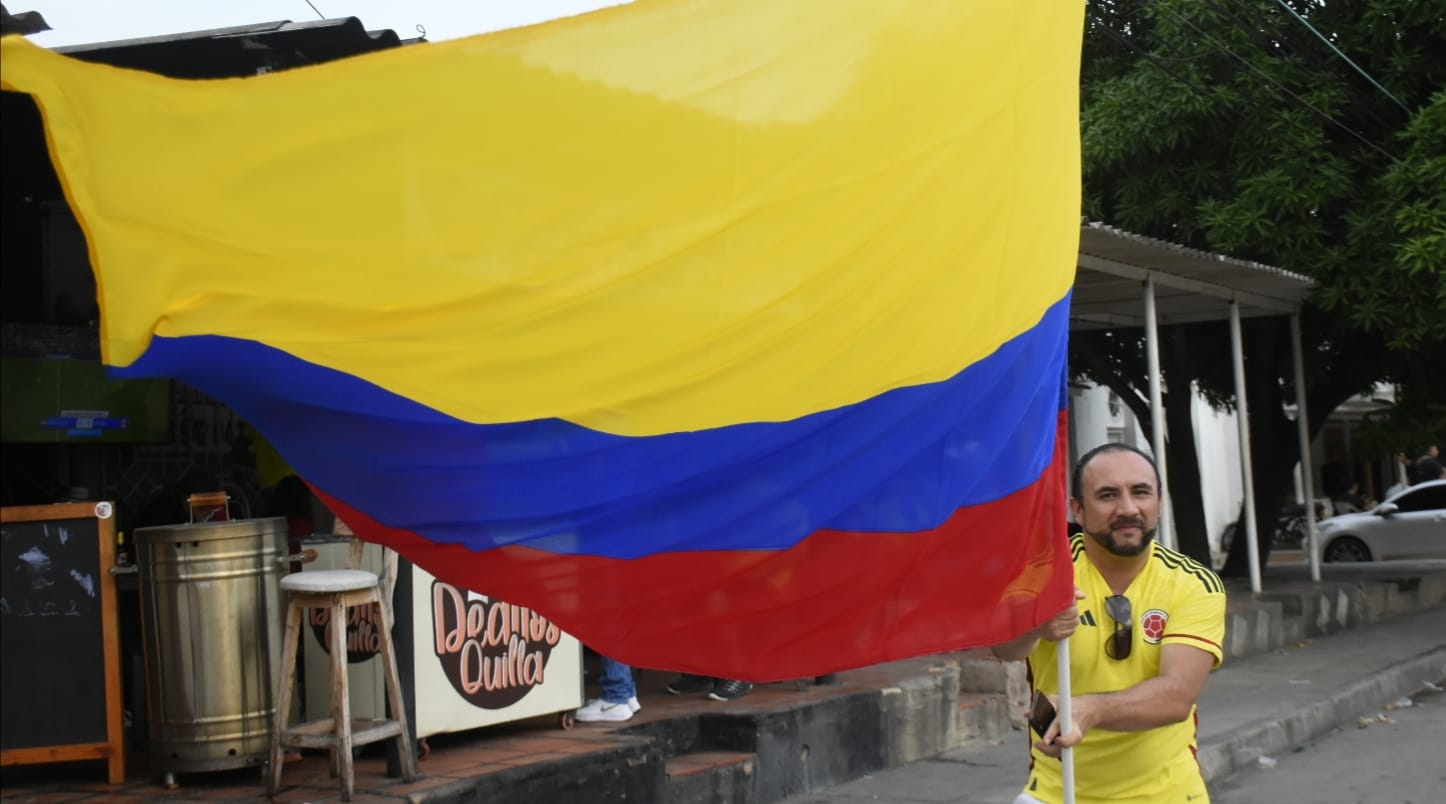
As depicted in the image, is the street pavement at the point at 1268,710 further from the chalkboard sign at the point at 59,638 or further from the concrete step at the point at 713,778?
the chalkboard sign at the point at 59,638

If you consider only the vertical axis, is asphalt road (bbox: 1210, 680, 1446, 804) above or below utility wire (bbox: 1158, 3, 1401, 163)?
below

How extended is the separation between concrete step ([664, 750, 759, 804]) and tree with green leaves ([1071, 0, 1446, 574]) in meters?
9.30

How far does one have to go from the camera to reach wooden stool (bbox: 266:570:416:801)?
5969mm

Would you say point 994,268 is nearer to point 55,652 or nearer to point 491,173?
point 491,173

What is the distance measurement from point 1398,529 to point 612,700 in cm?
2003

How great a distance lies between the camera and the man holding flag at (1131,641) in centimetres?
399

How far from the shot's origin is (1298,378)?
16.5 metres

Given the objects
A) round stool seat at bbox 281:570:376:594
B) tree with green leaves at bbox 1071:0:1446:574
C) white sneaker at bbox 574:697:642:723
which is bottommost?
white sneaker at bbox 574:697:642:723

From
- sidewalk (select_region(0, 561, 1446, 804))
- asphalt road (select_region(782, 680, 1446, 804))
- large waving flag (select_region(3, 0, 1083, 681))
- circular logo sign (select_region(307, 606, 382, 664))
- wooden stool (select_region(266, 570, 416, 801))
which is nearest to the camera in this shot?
large waving flag (select_region(3, 0, 1083, 681))

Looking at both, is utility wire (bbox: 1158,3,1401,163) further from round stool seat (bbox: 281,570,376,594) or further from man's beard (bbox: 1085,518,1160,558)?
man's beard (bbox: 1085,518,1160,558)

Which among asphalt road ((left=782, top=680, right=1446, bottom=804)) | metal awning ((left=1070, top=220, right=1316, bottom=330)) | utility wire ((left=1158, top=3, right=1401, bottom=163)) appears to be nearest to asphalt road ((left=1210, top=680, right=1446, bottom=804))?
asphalt road ((left=782, top=680, right=1446, bottom=804))

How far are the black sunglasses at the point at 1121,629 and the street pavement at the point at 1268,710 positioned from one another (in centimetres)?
418

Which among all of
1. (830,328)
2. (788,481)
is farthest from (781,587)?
(830,328)

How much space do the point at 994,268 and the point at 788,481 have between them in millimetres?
786
